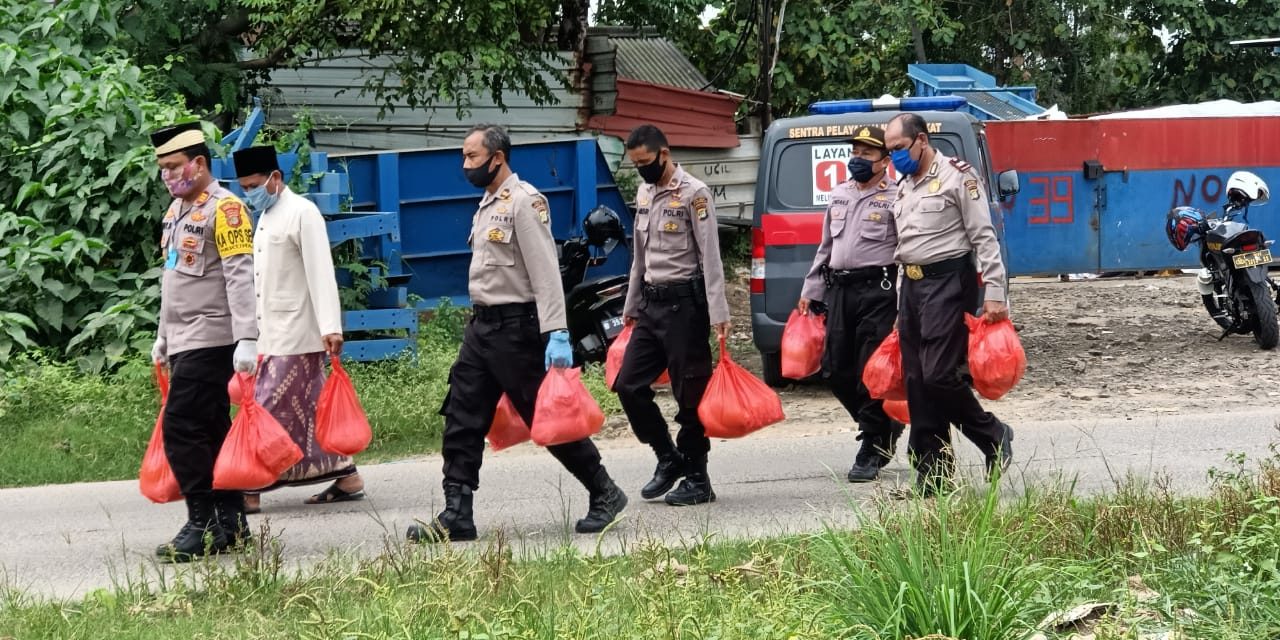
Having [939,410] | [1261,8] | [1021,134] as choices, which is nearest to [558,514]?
[939,410]

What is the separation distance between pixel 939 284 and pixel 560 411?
1874 millimetres

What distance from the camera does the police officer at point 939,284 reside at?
6758 mm

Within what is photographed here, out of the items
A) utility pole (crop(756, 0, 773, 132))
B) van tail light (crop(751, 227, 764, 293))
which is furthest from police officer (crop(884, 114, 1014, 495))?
utility pole (crop(756, 0, 773, 132))

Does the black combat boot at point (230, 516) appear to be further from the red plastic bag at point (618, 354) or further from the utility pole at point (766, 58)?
the utility pole at point (766, 58)

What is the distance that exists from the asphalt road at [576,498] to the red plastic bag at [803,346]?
60 centimetres

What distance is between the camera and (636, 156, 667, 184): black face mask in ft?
23.4

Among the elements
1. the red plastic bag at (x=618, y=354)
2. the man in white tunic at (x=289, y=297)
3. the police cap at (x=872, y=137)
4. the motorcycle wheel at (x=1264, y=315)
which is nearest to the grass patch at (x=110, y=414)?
the man in white tunic at (x=289, y=297)

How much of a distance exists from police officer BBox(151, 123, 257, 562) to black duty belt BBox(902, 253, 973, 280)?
297 cm

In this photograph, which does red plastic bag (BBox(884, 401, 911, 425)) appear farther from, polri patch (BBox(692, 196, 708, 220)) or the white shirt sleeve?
the white shirt sleeve

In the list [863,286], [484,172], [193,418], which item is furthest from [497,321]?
[863,286]

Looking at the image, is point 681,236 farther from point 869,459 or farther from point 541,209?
point 869,459

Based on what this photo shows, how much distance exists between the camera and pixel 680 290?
7164 millimetres

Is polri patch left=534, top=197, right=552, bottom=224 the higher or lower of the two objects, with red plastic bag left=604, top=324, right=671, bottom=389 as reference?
higher

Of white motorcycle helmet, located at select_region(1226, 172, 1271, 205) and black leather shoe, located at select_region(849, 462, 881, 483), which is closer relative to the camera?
black leather shoe, located at select_region(849, 462, 881, 483)
